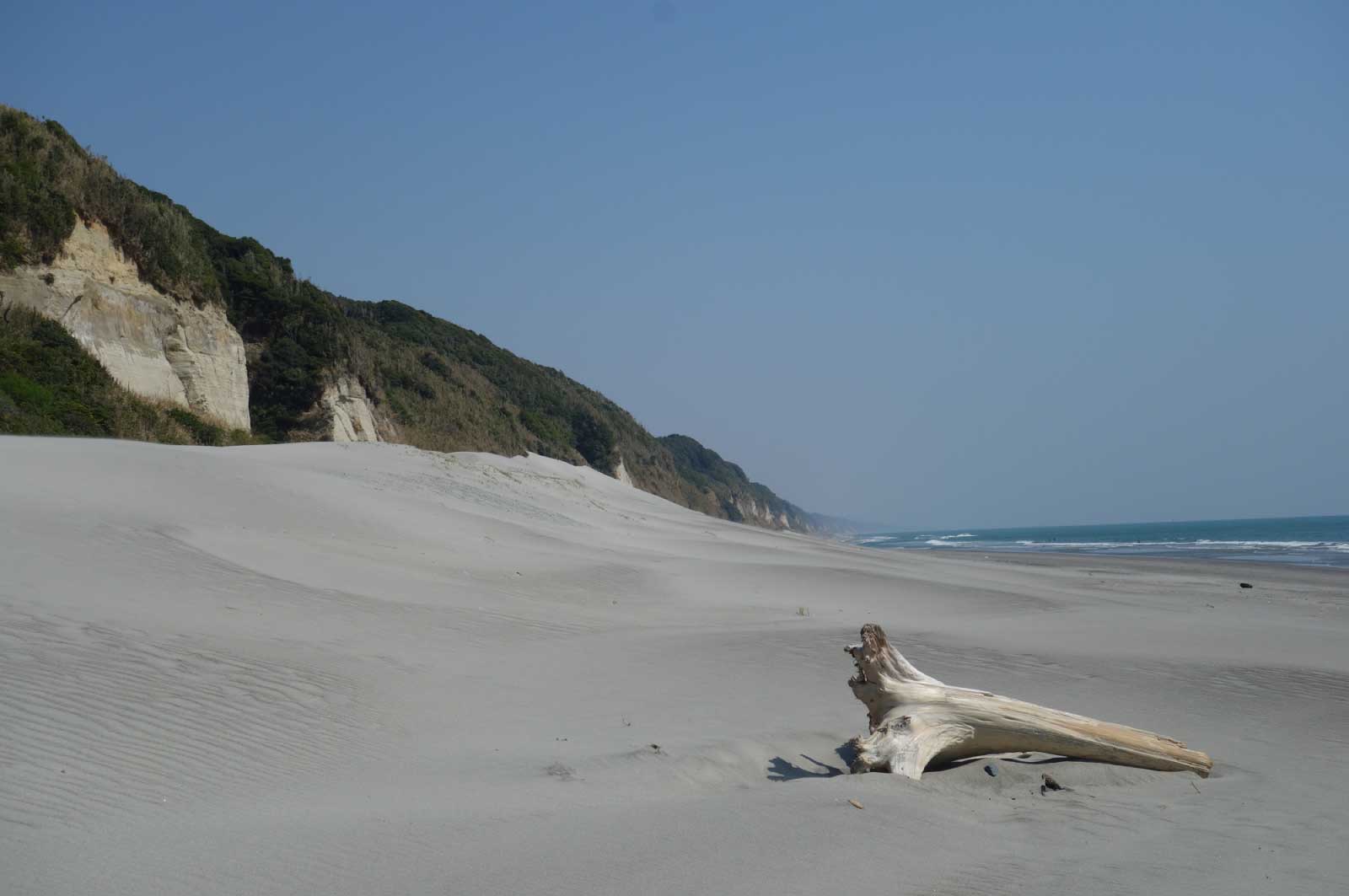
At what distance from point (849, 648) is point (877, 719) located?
51 cm

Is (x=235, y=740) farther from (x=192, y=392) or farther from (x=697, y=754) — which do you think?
(x=192, y=392)

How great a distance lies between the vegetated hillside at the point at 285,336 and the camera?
21141mm

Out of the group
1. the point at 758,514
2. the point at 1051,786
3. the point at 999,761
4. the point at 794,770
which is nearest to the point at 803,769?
the point at 794,770

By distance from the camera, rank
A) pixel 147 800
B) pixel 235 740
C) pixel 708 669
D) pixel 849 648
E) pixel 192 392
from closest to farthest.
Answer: pixel 147 800
pixel 235 740
pixel 849 648
pixel 708 669
pixel 192 392

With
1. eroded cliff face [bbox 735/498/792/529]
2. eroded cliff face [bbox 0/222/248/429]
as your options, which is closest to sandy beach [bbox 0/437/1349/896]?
eroded cliff face [bbox 0/222/248/429]

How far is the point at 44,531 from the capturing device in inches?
365

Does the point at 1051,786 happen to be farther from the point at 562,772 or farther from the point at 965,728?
the point at 562,772

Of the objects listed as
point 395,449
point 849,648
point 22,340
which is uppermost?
point 22,340

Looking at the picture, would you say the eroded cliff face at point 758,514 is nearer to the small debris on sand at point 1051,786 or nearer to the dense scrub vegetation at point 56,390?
the dense scrub vegetation at point 56,390

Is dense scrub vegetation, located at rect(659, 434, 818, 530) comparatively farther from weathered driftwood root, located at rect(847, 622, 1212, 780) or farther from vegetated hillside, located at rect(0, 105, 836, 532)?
weathered driftwood root, located at rect(847, 622, 1212, 780)

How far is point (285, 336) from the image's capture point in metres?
30.0

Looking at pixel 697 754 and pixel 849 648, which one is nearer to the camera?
pixel 697 754

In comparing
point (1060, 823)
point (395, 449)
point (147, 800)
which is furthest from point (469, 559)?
point (395, 449)

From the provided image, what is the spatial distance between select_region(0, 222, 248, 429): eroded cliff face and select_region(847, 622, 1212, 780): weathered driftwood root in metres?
20.7
